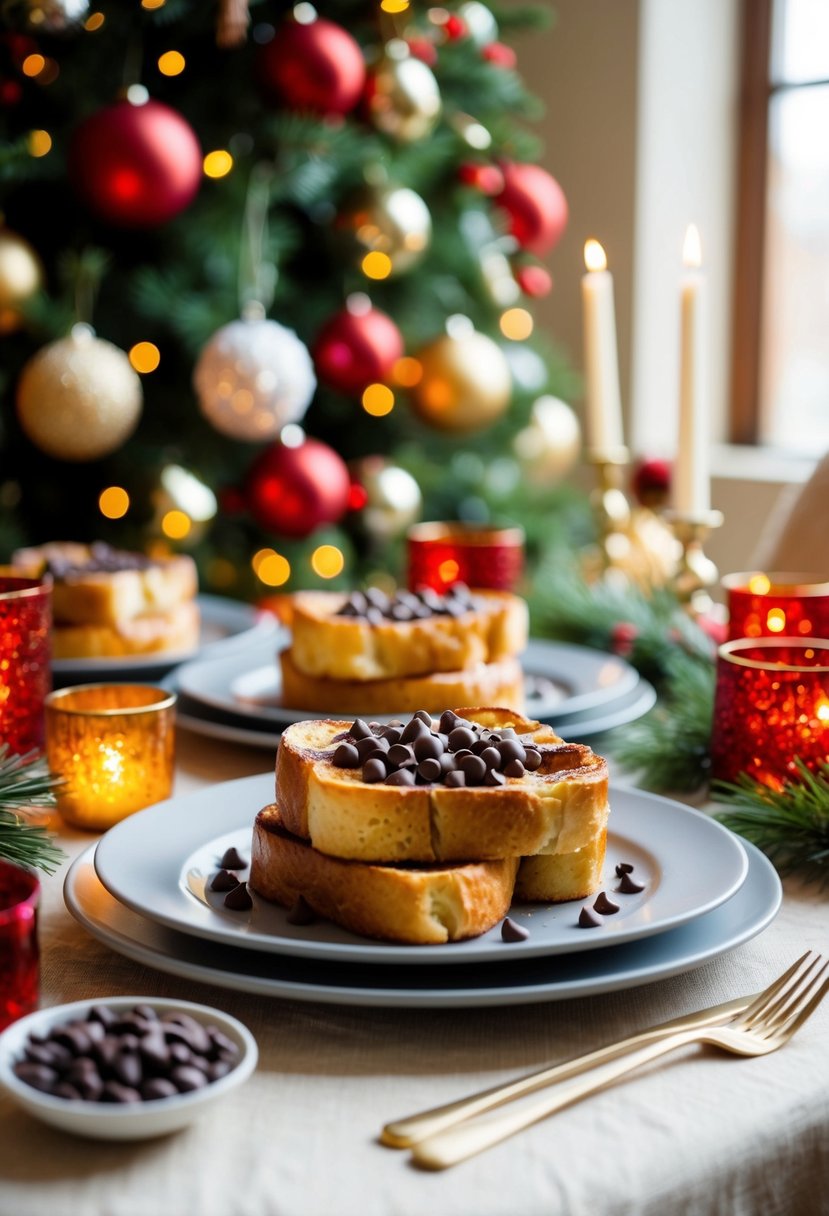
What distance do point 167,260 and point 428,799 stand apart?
1994 millimetres

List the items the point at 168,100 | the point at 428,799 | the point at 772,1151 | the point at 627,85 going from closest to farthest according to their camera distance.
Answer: the point at 772,1151, the point at 428,799, the point at 168,100, the point at 627,85

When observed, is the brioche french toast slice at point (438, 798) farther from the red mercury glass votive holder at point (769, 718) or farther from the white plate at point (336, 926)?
the red mercury glass votive holder at point (769, 718)

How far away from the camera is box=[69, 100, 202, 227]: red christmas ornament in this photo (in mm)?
2166

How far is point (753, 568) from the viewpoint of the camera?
1926 millimetres

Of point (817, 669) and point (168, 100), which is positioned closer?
point (817, 669)

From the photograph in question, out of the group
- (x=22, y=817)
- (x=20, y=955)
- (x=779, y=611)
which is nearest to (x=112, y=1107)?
(x=20, y=955)

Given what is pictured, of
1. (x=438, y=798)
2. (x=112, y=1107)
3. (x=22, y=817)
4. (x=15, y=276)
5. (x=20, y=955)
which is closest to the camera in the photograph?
(x=112, y=1107)

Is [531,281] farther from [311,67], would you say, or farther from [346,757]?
[346,757]

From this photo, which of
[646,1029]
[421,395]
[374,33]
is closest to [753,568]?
[421,395]

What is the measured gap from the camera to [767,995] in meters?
0.81

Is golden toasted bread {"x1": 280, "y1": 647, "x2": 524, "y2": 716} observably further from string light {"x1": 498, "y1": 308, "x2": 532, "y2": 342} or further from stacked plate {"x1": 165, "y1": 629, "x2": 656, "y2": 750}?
string light {"x1": 498, "y1": 308, "x2": 532, "y2": 342}

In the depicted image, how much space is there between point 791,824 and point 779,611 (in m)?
0.39

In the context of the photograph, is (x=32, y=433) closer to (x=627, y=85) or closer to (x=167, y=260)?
(x=167, y=260)

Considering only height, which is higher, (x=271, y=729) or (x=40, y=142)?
(x=40, y=142)
